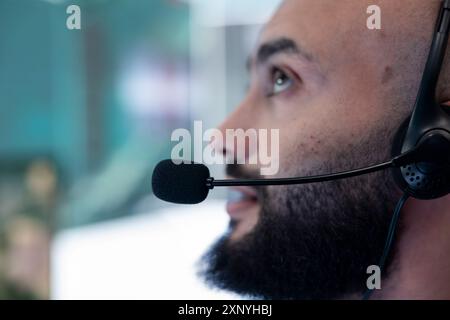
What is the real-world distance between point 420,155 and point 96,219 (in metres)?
0.40

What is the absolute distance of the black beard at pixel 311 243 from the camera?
553 millimetres

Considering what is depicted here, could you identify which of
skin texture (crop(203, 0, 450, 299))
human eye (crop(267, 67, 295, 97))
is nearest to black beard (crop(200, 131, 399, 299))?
skin texture (crop(203, 0, 450, 299))

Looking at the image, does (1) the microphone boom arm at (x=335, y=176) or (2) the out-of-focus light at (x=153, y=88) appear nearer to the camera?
(1) the microphone boom arm at (x=335, y=176)

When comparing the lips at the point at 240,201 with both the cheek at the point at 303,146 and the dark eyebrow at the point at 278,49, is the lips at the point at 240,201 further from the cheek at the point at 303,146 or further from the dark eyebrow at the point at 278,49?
the dark eyebrow at the point at 278,49

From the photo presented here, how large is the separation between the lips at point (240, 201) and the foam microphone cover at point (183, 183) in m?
0.08

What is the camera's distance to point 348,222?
56 centimetres

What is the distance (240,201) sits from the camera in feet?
1.98

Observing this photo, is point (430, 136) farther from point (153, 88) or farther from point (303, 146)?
point (153, 88)

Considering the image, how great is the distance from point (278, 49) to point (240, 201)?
0.64ft

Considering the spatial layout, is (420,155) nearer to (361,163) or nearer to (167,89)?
(361,163)

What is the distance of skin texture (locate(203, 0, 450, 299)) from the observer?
1.76 ft

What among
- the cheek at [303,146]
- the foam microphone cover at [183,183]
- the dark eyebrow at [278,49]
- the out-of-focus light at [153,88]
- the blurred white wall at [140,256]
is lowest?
the blurred white wall at [140,256]

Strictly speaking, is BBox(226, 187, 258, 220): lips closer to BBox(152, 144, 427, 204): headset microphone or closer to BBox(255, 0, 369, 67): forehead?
BBox(152, 144, 427, 204): headset microphone

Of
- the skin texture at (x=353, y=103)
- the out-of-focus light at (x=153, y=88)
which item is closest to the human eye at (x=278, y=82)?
the skin texture at (x=353, y=103)
